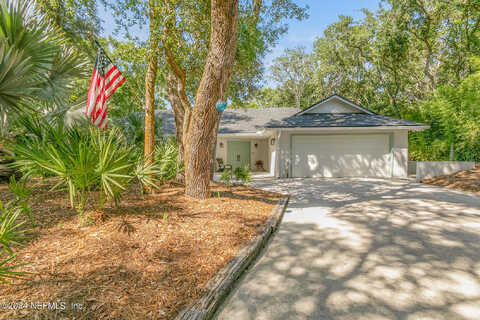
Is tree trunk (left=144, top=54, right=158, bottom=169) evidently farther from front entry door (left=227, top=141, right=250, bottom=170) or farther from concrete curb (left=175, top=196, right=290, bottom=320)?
front entry door (left=227, top=141, right=250, bottom=170)

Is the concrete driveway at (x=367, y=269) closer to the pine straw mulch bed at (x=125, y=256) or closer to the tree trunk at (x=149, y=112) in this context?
the pine straw mulch bed at (x=125, y=256)

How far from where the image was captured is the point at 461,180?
27.6 feet

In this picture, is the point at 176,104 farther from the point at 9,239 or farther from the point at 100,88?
the point at 9,239

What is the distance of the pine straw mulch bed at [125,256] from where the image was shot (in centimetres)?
181

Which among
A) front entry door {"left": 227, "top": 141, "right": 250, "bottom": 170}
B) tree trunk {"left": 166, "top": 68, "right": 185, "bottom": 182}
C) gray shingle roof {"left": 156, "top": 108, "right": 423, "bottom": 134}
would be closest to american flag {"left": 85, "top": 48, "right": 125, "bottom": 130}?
tree trunk {"left": 166, "top": 68, "right": 185, "bottom": 182}

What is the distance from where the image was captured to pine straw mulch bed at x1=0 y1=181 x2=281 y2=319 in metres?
1.81

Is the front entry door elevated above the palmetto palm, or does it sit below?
below

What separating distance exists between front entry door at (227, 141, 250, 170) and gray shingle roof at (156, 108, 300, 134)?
1266 millimetres

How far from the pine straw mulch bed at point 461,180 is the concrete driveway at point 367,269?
12.7 feet

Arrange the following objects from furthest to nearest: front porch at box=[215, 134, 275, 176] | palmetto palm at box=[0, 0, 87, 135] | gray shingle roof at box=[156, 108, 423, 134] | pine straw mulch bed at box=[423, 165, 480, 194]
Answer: front porch at box=[215, 134, 275, 176], gray shingle roof at box=[156, 108, 423, 134], pine straw mulch bed at box=[423, 165, 480, 194], palmetto palm at box=[0, 0, 87, 135]

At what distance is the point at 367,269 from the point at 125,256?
276 cm

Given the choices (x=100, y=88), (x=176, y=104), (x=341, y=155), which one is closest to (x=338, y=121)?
(x=341, y=155)

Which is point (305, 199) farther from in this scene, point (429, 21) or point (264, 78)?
point (429, 21)

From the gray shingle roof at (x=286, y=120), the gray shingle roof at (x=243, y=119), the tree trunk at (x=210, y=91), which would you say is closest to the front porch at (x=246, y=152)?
the gray shingle roof at (x=243, y=119)
